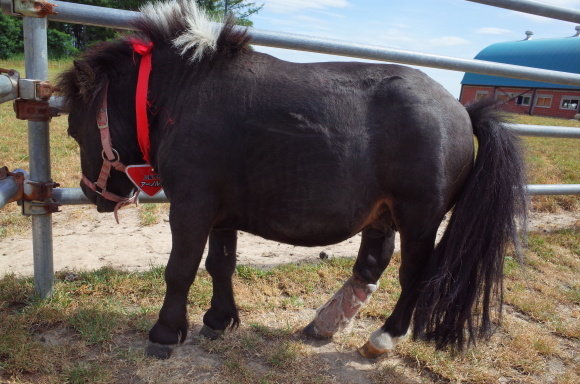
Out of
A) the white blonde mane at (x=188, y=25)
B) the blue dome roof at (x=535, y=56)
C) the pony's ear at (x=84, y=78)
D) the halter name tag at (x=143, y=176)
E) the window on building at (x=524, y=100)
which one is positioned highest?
the blue dome roof at (x=535, y=56)

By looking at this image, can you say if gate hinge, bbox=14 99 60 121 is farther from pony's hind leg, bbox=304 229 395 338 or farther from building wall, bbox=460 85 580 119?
building wall, bbox=460 85 580 119

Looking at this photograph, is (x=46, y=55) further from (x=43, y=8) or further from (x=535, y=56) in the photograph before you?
(x=535, y=56)

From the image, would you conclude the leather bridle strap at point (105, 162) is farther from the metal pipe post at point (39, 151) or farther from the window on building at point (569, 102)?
the window on building at point (569, 102)

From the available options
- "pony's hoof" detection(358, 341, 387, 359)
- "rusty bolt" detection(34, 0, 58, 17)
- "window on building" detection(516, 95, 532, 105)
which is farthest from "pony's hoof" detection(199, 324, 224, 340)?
"window on building" detection(516, 95, 532, 105)

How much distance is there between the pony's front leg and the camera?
207 cm

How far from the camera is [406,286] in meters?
2.34

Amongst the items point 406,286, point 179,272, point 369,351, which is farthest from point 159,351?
point 406,286

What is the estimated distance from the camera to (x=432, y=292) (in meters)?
2.22

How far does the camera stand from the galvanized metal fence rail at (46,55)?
2.33 m

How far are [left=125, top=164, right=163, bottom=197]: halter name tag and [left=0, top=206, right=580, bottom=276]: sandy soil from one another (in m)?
1.21

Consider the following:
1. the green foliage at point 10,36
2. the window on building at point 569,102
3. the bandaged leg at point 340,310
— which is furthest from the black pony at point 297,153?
the window on building at point 569,102

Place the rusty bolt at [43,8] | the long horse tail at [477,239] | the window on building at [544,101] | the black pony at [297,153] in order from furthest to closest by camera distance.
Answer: the window on building at [544,101] → the rusty bolt at [43,8] → the long horse tail at [477,239] → the black pony at [297,153]

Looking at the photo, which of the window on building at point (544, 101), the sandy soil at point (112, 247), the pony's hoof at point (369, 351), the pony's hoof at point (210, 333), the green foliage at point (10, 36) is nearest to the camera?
the pony's hoof at point (369, 351)

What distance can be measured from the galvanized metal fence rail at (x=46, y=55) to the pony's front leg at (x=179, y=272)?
0.89 m
